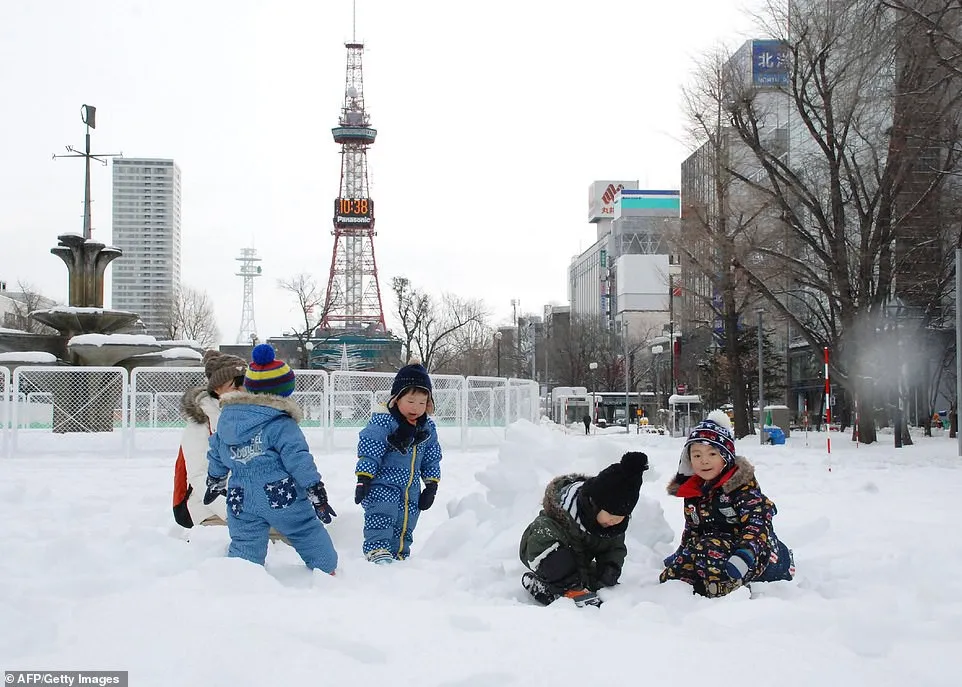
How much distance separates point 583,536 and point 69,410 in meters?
14.5

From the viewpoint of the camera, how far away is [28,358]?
20516 mm

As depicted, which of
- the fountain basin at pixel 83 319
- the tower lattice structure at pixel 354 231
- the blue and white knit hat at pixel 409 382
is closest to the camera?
the blue and white knit hat at pixel 409 382

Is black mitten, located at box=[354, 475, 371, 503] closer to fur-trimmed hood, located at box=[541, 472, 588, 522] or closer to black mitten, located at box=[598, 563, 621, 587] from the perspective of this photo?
fur-trimmed hood, located at box=[541, 472, 588, 522]

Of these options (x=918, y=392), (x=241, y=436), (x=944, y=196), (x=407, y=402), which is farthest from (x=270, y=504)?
(x=918, y=392)

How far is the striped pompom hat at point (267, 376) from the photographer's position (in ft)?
15.7

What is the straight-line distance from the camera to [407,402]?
5391mm

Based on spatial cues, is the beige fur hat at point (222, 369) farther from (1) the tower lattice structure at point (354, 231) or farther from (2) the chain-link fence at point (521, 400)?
(1) the tower lattice structure at point (354, 231)

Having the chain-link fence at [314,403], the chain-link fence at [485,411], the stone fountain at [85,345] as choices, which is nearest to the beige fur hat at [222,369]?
the chain-link fence at [314,403]

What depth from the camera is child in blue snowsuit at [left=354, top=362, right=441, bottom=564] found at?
17.4 ft

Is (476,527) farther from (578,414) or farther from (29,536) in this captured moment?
(578,414)

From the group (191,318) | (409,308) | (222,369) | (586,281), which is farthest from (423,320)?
(586,281)

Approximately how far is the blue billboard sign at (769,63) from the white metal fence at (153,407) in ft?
38.4

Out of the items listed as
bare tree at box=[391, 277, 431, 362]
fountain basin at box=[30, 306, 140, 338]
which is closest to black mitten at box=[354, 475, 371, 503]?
fountain basin at box=[30, 306, 140, 338]

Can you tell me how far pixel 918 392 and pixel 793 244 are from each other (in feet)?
66.8
